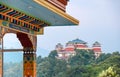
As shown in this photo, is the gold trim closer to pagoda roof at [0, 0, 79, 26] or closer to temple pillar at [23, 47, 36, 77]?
pagoda roof at [0, 0, 79, 26]

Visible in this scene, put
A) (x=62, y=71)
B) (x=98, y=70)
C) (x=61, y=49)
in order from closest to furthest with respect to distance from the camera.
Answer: (x=98, y=70)
(x=62, y=71)
(x=61, y=49)

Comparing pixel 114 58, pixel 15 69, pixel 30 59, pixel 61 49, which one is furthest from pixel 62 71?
pixel 30 59

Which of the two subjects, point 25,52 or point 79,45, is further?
point 79,45

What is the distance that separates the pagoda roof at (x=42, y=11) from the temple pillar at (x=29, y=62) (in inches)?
25.0

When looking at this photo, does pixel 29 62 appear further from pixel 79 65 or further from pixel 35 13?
pixel 79 65

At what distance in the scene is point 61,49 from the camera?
5759 cm

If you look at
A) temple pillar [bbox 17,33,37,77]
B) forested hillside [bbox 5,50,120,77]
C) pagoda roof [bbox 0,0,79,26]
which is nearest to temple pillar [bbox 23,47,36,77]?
temple pillar [bbox 17,33,37,77]

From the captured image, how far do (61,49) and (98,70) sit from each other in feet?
56.3

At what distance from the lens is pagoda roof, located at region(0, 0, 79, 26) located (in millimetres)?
6203

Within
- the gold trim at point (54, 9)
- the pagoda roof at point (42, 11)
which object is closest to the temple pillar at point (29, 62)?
the pagoda roof at point (42, 11)

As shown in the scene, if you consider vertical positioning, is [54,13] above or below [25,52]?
above

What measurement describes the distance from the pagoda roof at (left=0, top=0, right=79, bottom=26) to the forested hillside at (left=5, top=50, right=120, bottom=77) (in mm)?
28530

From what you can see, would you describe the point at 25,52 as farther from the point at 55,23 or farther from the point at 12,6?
the point at 12,6

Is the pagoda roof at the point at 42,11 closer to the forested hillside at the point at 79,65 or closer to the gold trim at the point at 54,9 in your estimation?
the gold trim at the point at 54,9
